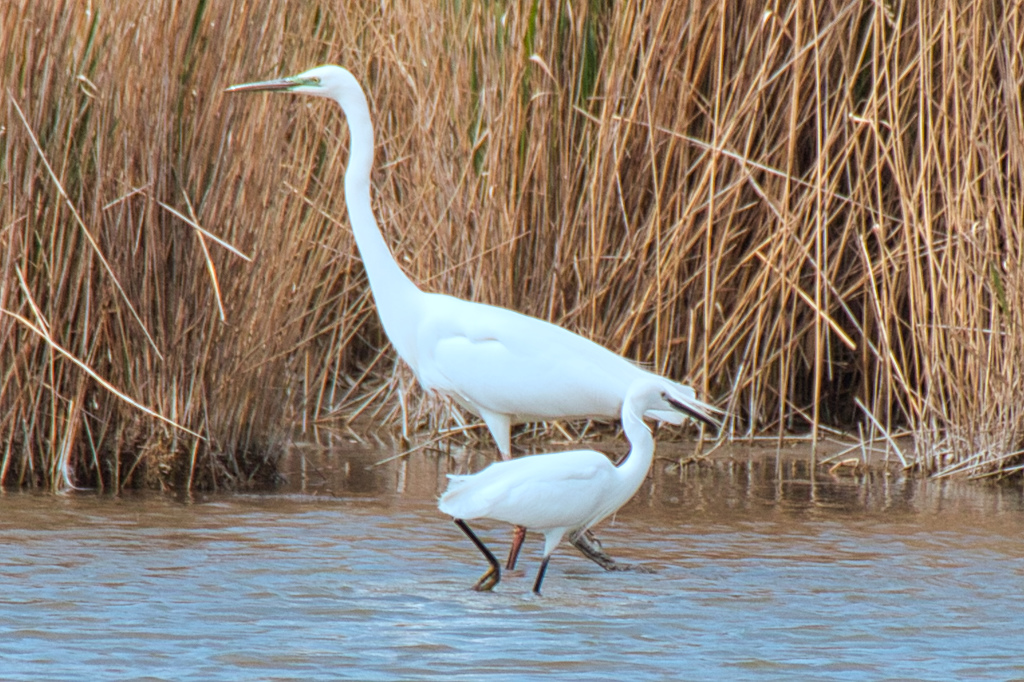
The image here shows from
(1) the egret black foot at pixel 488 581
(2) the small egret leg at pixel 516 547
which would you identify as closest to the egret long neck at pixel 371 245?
(2) the small egret leg at pixel 516 547

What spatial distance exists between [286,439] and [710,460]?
6.44 feet

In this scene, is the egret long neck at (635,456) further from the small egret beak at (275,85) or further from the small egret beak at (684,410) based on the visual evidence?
the small egret beak at (275,85)

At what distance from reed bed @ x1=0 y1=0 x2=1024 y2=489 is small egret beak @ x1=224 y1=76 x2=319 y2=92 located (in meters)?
0.20

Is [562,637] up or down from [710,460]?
down

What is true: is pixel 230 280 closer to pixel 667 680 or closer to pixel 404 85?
pixel 404 85

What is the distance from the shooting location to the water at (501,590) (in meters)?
3.90

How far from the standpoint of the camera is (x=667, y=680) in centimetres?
376

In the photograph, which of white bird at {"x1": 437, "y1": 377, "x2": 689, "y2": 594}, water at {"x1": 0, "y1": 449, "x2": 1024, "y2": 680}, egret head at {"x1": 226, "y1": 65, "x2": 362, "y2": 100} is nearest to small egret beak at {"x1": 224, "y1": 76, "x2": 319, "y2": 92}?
egret head at {"x1": 226, "y1": 65, "x2": 362, "y2": 100}

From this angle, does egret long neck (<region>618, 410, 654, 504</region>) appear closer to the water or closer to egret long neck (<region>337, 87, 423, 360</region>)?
the water

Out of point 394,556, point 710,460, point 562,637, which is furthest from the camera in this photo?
point 710,460

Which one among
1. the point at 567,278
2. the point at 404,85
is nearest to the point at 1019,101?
the point at 567,278

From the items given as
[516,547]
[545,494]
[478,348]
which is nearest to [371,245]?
[478,348]

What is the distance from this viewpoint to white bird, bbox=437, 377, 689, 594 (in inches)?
186

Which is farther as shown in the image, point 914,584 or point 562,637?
point 914,584
